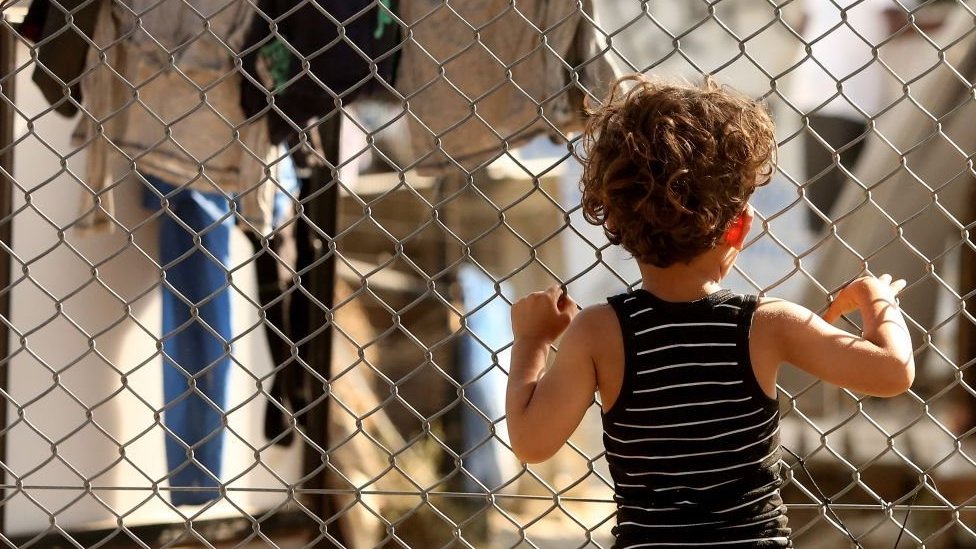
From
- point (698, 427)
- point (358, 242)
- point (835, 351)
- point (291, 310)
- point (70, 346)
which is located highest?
point (358, 242)

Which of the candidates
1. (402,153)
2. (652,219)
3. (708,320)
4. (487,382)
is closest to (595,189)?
(652,219)

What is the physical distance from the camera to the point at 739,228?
→ 1.67 m

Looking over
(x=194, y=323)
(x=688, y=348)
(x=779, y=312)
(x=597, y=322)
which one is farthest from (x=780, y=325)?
(x=194, y=323)

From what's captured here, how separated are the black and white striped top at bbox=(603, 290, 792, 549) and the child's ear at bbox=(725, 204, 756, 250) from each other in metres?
0.08

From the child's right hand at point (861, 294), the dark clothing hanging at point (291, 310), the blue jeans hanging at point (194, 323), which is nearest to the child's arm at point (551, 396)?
the child's right hand at point (861, 294)

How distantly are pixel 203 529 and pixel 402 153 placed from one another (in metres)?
2.18

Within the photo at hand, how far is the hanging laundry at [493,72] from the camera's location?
2.82 meters

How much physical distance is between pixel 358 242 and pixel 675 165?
14.6ft

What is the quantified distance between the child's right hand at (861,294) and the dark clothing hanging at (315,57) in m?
1.50

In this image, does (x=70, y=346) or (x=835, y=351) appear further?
(x=70, y=346)

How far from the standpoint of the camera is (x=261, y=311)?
225 centimetres

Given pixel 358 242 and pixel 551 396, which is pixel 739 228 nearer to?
pixel 551 396

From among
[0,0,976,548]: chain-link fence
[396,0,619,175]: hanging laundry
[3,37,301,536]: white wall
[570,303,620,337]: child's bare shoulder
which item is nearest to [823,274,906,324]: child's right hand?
[0,0,976,548]: chain-link fence

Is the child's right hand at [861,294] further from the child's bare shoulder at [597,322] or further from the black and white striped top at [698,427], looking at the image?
the child's bare shoulder at [597,322]
